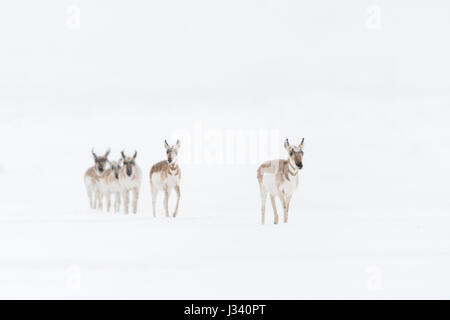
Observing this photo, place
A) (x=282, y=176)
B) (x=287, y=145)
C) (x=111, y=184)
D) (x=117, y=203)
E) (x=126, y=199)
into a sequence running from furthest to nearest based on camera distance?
(x=117, y=203) → (x=111, y=184) → (x=126, y=199) → (x=282, y=176) → (x=287, y=145)

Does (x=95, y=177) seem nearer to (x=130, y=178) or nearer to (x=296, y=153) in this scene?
(x=130, y=178)

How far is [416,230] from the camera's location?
19781 millimetres

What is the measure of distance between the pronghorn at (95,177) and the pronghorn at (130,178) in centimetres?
109

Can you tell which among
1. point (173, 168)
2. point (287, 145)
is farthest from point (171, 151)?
point (287, 145)

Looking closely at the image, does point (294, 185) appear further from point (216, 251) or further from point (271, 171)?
point (216, 251)

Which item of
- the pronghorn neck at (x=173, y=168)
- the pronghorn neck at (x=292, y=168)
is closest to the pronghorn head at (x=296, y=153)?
the pronghorn neck at (x=292, y=168)

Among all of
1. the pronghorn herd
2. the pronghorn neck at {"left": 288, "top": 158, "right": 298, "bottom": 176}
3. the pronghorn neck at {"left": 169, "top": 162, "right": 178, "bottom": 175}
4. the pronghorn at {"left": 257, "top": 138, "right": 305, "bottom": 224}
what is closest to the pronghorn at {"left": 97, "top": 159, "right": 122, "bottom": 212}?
the pronghorn herd

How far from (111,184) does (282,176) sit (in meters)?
5.98

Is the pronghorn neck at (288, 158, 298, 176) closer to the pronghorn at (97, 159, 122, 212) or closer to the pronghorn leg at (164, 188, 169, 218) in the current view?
the pronghorn leg at (164, 188, 169, 218)

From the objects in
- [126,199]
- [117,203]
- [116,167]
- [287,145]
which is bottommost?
[117,203]

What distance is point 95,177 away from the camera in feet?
80.1

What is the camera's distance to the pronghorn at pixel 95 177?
23906mm

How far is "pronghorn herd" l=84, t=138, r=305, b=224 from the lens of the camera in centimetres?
1947

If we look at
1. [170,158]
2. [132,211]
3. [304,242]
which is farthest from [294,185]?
[132,211]
